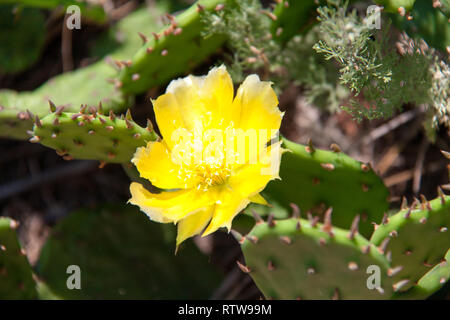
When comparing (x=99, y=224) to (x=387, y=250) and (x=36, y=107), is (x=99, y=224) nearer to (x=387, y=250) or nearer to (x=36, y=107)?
(x=36, y=107)

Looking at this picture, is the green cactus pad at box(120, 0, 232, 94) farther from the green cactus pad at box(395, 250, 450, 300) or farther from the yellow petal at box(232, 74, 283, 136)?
the green cactus pad at box(395, 250, 450, 300)

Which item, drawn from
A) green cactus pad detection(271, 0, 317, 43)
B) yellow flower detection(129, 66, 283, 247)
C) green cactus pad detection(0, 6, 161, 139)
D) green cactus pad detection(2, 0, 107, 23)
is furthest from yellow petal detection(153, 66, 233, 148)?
green cactus pad detection(2, 0, 107, 23)

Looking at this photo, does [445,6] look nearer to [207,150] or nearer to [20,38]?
[207,150]

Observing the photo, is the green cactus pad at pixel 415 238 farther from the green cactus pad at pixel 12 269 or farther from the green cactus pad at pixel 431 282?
the green cactus pad at pixel 12 269

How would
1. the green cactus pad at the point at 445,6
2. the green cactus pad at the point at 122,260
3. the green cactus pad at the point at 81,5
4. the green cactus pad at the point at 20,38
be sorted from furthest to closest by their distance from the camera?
the green cactus pad at the point at 20,38 → the green cactus pad at the point at 81,5 → the green cactus pad at the point at 122,260 → the green cactus pad at the point at 445,6

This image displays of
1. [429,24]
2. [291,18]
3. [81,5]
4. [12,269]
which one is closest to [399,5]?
[429,24]

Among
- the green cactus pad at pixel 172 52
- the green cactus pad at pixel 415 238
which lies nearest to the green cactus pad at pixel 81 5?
the green cactus pad at pixel 172 52

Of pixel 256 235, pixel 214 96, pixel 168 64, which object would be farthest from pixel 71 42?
pixel 256 235
